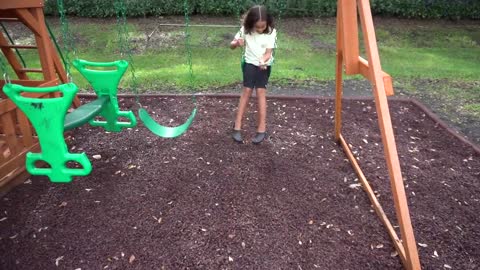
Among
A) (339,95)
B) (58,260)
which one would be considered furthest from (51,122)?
(339,95)

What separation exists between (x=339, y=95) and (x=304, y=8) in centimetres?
784

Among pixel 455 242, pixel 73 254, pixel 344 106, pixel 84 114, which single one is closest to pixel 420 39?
pixel 344 106

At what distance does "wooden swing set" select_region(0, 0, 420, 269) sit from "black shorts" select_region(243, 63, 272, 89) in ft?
2.27

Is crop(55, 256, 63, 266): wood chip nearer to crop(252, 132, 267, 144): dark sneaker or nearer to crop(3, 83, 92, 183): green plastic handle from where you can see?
crop(3, 83, 92, 183): green plastic handle

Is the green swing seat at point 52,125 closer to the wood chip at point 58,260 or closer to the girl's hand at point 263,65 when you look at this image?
the wood chip at point 58,260

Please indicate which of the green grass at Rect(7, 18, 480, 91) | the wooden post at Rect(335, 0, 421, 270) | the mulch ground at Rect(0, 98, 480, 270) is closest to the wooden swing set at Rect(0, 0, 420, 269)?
the wooden post at Rect(335, 0, 421, 270)

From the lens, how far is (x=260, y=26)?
3424mm

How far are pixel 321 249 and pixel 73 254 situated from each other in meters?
1.64

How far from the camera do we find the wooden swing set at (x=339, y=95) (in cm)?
218

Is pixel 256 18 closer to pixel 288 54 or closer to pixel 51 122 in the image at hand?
pixel 51 122

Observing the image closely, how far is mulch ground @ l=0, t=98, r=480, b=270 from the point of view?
8.15ft

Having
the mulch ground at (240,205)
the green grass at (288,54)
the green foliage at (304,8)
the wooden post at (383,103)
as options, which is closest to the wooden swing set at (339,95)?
the wooden post at (383,103)

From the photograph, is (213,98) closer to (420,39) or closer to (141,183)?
(141,183)

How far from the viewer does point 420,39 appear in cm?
930
